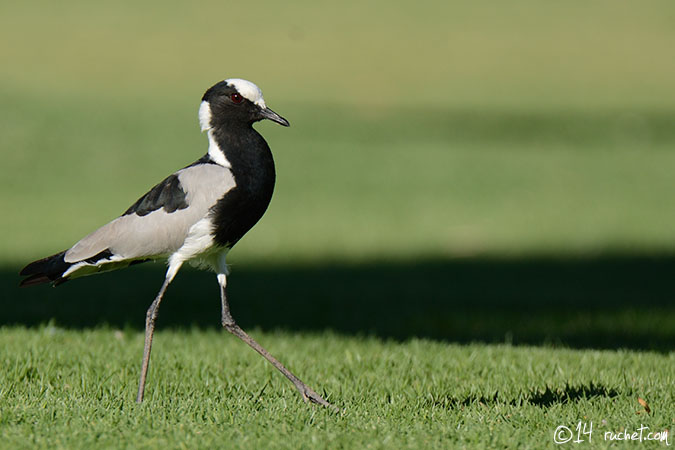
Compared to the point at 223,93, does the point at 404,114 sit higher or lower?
higher

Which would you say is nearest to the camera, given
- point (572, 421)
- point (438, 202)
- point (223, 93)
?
point (572, 421)

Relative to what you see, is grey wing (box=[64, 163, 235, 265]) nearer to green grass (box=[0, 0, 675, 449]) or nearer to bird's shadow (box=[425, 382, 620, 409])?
green grass (box=[0, 0, 675, 449])

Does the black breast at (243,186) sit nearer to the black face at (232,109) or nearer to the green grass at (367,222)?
the black face at (232,109)

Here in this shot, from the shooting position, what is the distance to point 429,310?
11.4 metres

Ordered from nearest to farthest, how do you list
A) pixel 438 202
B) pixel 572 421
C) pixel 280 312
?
1. pixel 572 421
2. pixel 280 312
3. pixel 438 202

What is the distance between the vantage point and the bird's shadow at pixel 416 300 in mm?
10156

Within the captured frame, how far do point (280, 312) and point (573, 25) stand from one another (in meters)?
31.8

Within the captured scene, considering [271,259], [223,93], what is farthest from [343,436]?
[271,259]

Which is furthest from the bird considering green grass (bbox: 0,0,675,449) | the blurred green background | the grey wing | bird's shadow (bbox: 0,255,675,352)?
the blurred green background

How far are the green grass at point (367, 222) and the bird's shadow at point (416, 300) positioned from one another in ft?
0.21

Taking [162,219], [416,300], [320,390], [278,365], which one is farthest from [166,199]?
[416,300]

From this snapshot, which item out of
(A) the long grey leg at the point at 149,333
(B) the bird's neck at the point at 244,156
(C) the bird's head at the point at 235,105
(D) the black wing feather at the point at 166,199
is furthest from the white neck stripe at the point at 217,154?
(A) the long grey leg at the point at 149,333

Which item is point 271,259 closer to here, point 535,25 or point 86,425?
point 86,425

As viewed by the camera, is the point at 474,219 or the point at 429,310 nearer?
the point at 429,310
